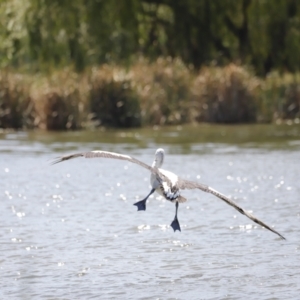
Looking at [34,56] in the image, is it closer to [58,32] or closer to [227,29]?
[58,32]

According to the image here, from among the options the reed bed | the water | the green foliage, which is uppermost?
the green foliage

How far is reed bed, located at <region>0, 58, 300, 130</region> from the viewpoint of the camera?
2377 cm

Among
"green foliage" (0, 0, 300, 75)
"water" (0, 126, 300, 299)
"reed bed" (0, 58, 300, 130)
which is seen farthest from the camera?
"green foliage" (0, 0, 300, 75)

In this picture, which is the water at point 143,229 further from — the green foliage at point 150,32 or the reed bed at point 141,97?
the green foliage at point 150,32

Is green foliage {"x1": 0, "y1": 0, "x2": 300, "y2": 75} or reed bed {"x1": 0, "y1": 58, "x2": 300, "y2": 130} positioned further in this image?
green foliage {"x1": 0, "y1": 0, "x2": 300, "y2": 75}

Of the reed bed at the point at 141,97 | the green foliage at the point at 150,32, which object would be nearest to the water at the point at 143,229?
the reed bed at the point at 141,97

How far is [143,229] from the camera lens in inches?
436

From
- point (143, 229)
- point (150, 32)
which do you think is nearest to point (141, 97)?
point (150, 32)

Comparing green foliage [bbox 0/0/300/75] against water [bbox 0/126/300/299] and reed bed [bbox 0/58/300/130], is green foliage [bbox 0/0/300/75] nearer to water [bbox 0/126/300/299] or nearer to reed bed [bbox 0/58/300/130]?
reed bed [bbox 0/58/300/130]

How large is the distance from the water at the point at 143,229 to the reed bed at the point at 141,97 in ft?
13.5

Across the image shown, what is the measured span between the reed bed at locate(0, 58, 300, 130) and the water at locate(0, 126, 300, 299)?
4101 mm

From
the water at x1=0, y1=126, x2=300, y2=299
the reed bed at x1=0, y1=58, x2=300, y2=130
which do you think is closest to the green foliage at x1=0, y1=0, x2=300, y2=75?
the reed bed at x1=0, y1=58, x2=300, y2=130

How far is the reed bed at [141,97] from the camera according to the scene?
78.0ft

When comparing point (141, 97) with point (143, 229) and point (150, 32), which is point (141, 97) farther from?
point (143, 229)
